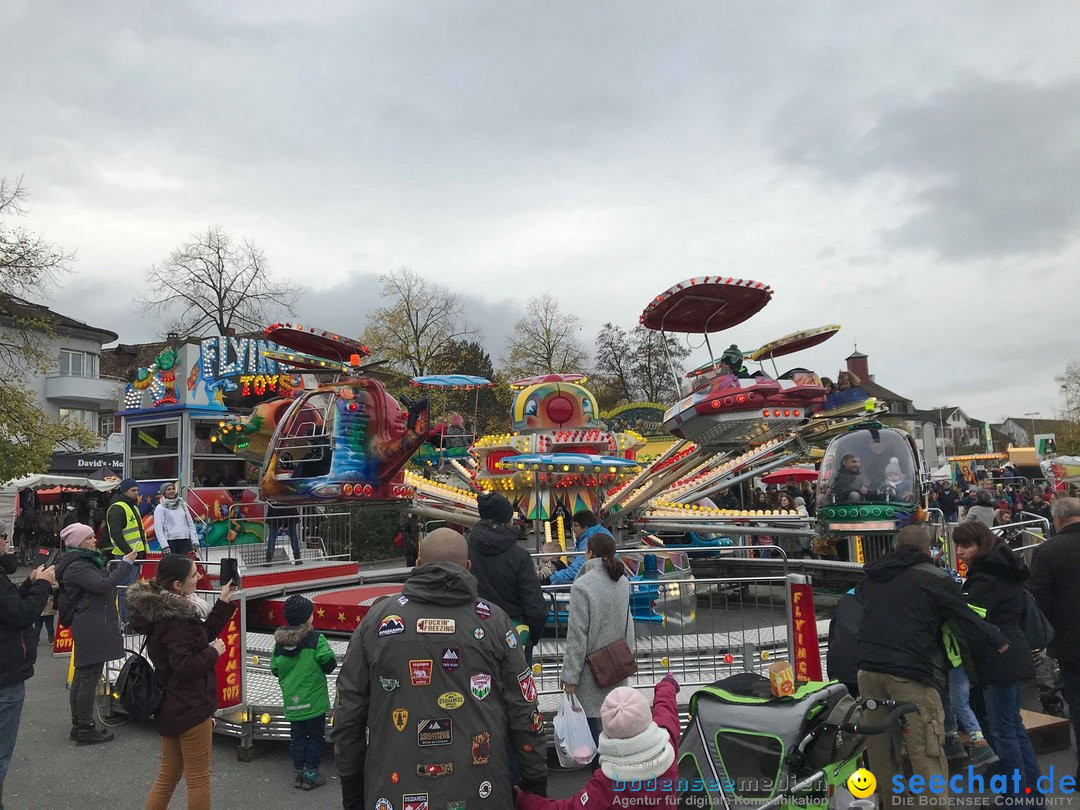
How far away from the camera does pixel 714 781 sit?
3.29 meters

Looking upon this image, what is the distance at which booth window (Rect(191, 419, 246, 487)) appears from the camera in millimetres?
13578

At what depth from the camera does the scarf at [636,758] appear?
2.76m

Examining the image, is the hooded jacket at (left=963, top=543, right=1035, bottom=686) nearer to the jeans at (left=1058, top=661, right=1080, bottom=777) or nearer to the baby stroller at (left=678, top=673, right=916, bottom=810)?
the jeans at (left=1058, top=661, right=1080, bottom=777)

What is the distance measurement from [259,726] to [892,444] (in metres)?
7.97

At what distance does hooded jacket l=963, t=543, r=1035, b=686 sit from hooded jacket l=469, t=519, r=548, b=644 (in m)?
2.55

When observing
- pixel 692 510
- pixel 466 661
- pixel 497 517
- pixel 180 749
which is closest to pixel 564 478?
pixel 692 510

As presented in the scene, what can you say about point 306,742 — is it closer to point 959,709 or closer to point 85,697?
point 85,697

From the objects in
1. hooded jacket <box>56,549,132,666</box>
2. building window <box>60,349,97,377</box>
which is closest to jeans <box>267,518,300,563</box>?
hooded jacket <box>56,549,132,666</box>

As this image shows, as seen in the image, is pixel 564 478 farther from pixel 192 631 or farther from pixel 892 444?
pixel 192 631

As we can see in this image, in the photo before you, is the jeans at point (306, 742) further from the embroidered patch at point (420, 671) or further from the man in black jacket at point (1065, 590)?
the man in black jacket at point (1065, 590)

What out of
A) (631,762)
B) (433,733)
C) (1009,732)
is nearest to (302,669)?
(433,733)

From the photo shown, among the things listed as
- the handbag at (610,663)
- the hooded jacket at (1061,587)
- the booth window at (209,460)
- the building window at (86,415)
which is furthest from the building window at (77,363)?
the hooded jacket at (1061,587)

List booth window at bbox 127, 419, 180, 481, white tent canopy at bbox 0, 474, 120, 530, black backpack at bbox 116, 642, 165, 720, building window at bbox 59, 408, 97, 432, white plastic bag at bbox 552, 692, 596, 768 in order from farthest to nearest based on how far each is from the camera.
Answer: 1. building window at bbox 59, 408, 97, 432
2. white tent canopy at bbox 0, 474, 120, 530
3. booth window at bbox 127, 419, 180, 481
4. white plastic bag at bbox 552, 692, 596, 768
5. black backpack at bbox 116, 642, 165, 720

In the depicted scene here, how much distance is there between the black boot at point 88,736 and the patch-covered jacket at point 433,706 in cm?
449
